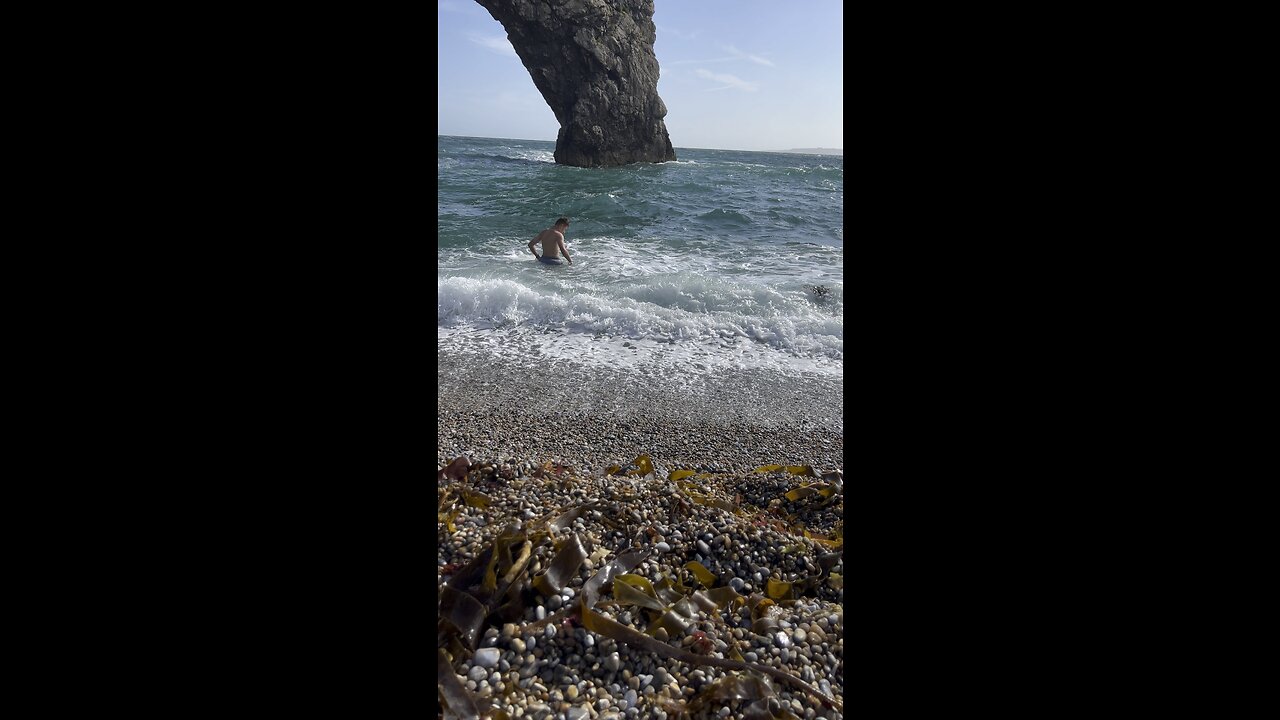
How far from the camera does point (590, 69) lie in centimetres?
3722

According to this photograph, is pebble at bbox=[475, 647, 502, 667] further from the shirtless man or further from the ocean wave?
the shirtless man

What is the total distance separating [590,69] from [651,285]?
31.3 m

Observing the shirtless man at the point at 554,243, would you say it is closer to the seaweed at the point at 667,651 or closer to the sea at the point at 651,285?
the sea at the point at 651,285

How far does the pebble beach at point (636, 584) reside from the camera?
5.49 feet

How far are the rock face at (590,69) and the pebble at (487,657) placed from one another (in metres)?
37.1

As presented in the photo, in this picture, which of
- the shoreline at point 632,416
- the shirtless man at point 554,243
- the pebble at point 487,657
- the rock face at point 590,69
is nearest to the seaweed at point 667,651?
the pebble at point 487,657

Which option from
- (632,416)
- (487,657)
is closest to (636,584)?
(487,657)

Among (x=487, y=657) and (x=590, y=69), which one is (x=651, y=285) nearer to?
(x=487, y=657)
